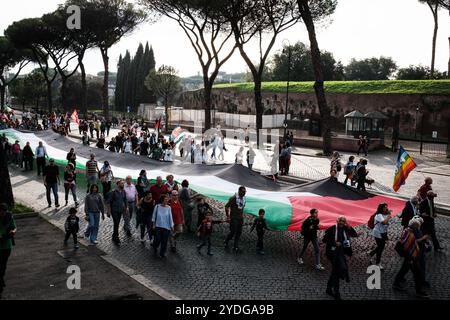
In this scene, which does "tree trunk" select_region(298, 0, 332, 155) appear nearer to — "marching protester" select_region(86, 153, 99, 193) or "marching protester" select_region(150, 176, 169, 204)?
"marching protester" select_region(86, 153, 99, 193)

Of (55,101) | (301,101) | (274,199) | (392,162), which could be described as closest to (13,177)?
(274,199)

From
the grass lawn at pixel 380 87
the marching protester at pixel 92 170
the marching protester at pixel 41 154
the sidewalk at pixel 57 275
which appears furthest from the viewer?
the grass lawn at pixel 380 87

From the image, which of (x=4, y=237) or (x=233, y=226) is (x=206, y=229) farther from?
(x=4, y=237)

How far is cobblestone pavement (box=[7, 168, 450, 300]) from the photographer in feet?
28.5

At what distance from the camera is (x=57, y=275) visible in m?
9.16

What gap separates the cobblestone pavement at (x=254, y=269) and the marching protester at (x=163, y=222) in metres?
0.43

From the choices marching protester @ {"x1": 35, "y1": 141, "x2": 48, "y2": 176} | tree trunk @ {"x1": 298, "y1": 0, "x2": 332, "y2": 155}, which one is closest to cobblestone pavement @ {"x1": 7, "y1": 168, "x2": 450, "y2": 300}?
marching protester @ {"x1": 35, "y1": 141, "x2": 48, "y2": 176}

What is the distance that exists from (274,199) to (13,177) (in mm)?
13613

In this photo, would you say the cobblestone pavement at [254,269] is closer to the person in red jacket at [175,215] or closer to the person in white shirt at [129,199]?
the person in white shirt at [129,199]

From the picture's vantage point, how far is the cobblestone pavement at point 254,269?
28.5 ft

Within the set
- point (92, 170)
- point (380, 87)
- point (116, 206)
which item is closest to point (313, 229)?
point (116, 206)

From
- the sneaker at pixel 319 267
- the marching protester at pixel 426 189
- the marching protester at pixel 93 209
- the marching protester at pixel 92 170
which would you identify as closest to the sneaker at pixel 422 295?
the sneaker at pixel 319 267

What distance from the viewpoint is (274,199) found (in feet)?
39.2

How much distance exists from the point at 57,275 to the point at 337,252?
5.42 meters
